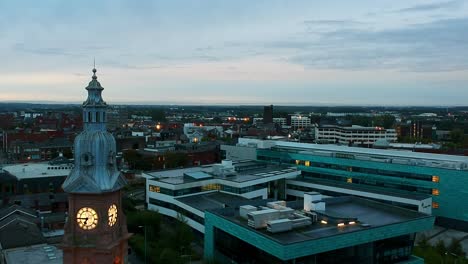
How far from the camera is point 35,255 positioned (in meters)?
36.9

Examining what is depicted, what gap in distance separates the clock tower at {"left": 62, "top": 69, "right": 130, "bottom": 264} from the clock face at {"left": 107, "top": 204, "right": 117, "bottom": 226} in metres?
0.04

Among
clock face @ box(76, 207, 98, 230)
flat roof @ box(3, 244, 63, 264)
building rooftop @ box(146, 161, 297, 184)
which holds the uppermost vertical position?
clock face @ box(76, 207, 98, 230)

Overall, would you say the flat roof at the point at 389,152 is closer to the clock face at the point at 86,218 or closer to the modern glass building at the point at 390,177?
the modern glass building at the point at 390,177

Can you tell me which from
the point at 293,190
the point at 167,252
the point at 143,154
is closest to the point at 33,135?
the point at 143,154

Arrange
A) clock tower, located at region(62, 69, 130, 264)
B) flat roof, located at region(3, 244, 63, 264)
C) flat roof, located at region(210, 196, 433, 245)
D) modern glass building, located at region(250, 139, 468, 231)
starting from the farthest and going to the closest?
modern glass building, located at region(250, 139, 468, 231) → flat roof, located at region(210, 196, 433, 245) → flat roof, located at region(3, 244, 63, 264) → clock tower, located at region(62, 69, 130, 264)

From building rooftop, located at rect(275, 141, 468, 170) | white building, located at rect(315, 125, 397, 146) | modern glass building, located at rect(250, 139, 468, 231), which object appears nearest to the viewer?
modern glass building, located at rect(250, 139, 468, 231)

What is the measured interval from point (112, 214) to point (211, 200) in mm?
42914

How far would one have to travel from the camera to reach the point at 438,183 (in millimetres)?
65688

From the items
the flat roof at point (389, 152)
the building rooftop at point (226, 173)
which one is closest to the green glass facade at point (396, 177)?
the building rooftop at point (226, 173)

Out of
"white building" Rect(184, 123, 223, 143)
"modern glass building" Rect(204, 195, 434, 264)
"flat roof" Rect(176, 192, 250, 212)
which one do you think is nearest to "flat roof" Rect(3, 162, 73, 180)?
"flat roof" Rect(176, 192, 250, 212)

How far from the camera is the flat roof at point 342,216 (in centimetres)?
A: 3659

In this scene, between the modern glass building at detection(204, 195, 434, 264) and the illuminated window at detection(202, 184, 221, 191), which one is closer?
the modern glass building at detection(204, 195, 434, 264)

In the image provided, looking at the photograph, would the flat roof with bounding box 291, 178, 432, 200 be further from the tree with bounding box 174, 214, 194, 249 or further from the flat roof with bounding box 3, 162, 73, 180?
the flat roof with bounding box 3, 162, 73, 180

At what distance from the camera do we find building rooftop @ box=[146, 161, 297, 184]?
65.7 metres
